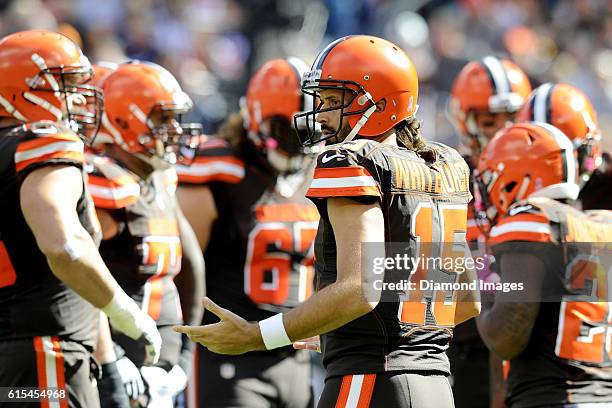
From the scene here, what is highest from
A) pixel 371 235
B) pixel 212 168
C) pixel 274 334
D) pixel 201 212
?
pixel 212 168

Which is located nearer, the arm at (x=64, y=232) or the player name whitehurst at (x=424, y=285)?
the player name whitehurst at (x=424, y=285)

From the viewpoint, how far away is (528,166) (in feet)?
15.1

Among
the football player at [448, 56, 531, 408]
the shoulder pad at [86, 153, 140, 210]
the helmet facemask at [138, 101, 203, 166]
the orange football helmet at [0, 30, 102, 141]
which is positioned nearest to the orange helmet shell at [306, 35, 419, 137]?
the orange football helmet at [0, 30, 102, 141]

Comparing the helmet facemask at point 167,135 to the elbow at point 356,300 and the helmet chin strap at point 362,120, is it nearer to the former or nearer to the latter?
the helmet chin strap at point 362,120

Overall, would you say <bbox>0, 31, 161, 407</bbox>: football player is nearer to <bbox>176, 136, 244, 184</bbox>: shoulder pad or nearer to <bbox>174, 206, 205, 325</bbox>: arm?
<bbox>174, 206, 205, 325</bbox>: arm

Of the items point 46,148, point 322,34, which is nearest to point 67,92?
point 46,148

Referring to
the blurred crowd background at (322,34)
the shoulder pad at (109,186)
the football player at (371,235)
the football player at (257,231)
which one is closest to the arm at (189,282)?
the football player at (257,231)

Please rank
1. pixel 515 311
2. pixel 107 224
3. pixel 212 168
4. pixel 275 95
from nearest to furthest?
pixel 515 311 → pixel 107 224 → pixel 212 168 → pixel 275 95

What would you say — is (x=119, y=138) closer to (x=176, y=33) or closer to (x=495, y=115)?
(x=495, y=115)

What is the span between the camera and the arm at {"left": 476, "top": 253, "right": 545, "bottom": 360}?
4.13 meters

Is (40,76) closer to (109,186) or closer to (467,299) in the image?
(109,186)

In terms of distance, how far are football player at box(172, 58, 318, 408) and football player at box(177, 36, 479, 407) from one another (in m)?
1.71

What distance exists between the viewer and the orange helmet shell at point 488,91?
6398mm

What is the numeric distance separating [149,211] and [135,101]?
596 mm
